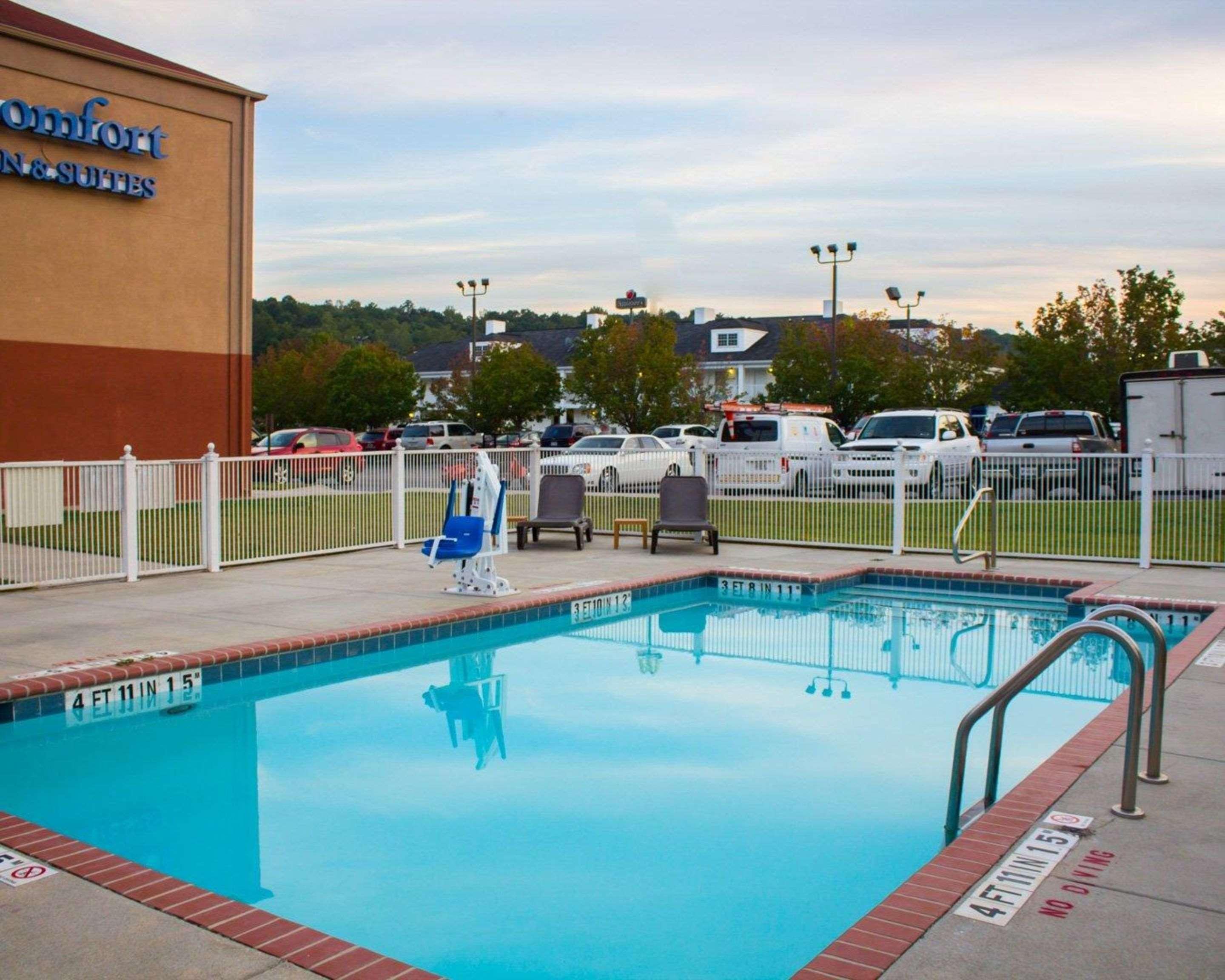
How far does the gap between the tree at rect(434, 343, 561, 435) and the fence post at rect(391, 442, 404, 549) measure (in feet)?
99.8

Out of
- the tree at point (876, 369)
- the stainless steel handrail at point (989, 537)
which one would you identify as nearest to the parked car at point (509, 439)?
the tree at point (876, 369)

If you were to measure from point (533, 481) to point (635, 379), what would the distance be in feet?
84.9

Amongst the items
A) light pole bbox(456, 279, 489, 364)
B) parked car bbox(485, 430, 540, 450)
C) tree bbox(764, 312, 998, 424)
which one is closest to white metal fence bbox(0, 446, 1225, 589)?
tree bbox(764, 312, 998, 424)

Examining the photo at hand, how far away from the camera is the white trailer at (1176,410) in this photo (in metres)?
20.1

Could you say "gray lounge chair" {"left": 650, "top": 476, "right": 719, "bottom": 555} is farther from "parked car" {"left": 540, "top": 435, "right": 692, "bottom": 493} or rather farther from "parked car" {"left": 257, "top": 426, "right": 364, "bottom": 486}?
"parked car" {"left": 540, "top": 435, "right": 692, "bottom": 493}

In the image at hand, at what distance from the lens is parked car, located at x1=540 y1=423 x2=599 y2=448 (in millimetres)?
41969

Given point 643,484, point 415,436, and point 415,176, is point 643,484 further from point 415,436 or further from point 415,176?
point 415,436

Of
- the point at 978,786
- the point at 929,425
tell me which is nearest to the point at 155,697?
the point at 978,786

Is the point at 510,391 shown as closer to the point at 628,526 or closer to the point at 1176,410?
the point at 1176,410

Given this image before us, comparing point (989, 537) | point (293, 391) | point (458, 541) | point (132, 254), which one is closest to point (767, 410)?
point (989, 537)

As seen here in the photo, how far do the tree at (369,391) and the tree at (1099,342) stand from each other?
84.0 feet

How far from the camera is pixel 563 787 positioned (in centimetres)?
662

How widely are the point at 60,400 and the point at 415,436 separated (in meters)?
18.8

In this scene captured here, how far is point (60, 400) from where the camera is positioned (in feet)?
66.6
